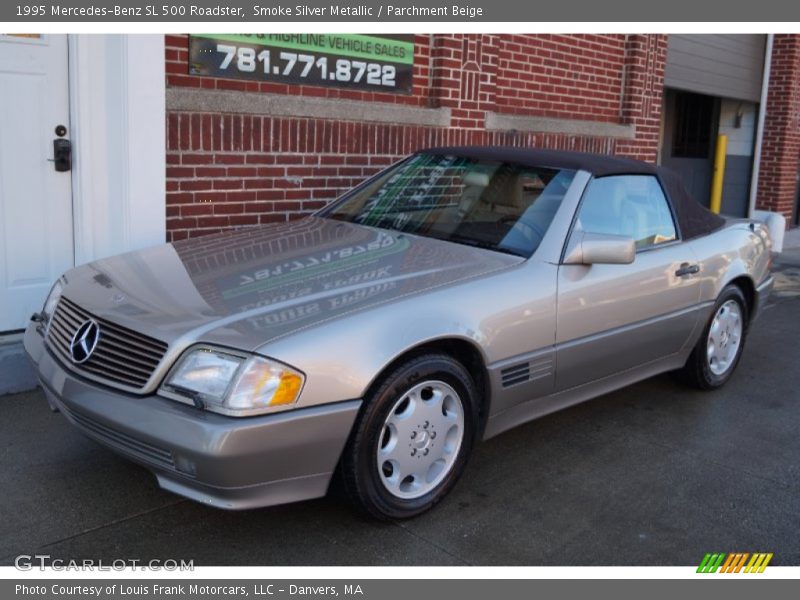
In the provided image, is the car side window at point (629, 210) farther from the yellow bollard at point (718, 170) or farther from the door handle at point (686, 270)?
the yellow bollard at point (718, 170)

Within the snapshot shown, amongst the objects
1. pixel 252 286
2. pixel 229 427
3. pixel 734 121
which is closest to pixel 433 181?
pixel 252 286

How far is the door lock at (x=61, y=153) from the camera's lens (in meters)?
5.25

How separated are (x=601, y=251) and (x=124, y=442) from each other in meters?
2.25

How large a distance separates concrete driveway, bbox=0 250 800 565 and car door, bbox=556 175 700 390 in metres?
0.47

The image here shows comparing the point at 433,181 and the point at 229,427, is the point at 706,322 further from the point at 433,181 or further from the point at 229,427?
the point at 229,427

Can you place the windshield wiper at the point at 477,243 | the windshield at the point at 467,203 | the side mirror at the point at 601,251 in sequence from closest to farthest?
the side mirror at the point at 601,251, the windshield wiper at the point at 477,243, the windshield at the point at 467,203

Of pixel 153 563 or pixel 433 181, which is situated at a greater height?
pixel 433 181

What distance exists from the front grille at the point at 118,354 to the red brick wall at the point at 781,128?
1215cm

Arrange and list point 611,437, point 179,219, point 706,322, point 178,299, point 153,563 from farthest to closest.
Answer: point 179,219
point 706,322
point 611,437
point 178,299
point 153,563

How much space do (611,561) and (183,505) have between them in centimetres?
175

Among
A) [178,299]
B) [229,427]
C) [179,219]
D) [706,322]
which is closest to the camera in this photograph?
[229,427]

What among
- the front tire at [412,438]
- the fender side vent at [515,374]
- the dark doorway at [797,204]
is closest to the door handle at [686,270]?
the fender side vent at [515,374]
